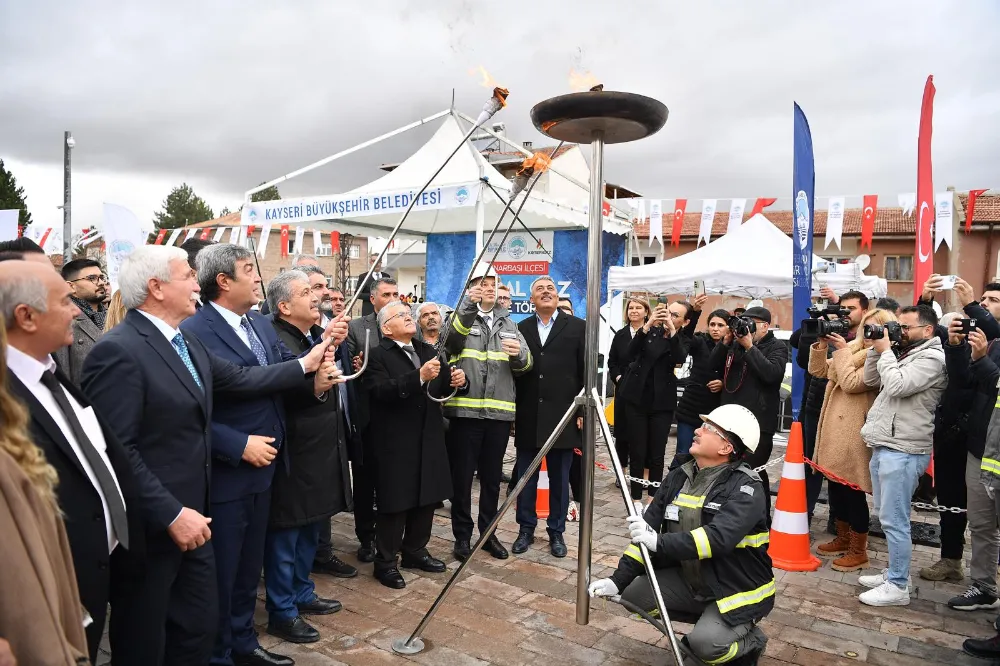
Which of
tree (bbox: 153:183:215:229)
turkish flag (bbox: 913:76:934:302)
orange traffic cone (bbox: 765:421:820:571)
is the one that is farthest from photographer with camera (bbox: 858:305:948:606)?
tree (bbox: 153:183:215:229)

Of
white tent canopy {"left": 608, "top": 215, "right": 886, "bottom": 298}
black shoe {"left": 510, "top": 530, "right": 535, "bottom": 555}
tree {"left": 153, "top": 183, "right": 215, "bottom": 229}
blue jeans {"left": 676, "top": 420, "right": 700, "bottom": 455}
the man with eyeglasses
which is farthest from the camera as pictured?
tree {"left": 153, "top": 183, "right": 215, "bottom": 229}

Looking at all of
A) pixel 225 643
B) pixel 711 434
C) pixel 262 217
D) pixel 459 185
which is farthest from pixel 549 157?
pixel 262 217

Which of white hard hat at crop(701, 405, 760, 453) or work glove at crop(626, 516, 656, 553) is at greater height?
white hard hat at crop(701, 405, 760, 453)

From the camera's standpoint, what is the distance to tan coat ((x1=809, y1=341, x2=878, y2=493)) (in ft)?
15.5

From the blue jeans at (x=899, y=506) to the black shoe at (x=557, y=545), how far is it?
Answer: 6.66 ft

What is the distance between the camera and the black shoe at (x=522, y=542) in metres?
4.86

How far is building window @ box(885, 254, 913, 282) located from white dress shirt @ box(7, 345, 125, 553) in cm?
A: 3433

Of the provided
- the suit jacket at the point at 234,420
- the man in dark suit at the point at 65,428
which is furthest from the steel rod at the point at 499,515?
the man in dark suit at the point at 65,428

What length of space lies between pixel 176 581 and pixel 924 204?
25.0ft

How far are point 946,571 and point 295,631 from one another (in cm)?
418

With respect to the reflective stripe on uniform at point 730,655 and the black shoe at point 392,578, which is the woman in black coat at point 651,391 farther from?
the reflective stripe on uniform at point 730,655

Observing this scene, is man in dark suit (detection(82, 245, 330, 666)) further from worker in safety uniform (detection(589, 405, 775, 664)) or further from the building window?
the building window

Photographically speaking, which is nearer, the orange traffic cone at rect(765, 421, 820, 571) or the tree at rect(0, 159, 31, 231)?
the orange traffic cone at rect(765, 421, 820, 571)

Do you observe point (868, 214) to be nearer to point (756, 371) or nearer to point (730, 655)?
point (756, 371)
